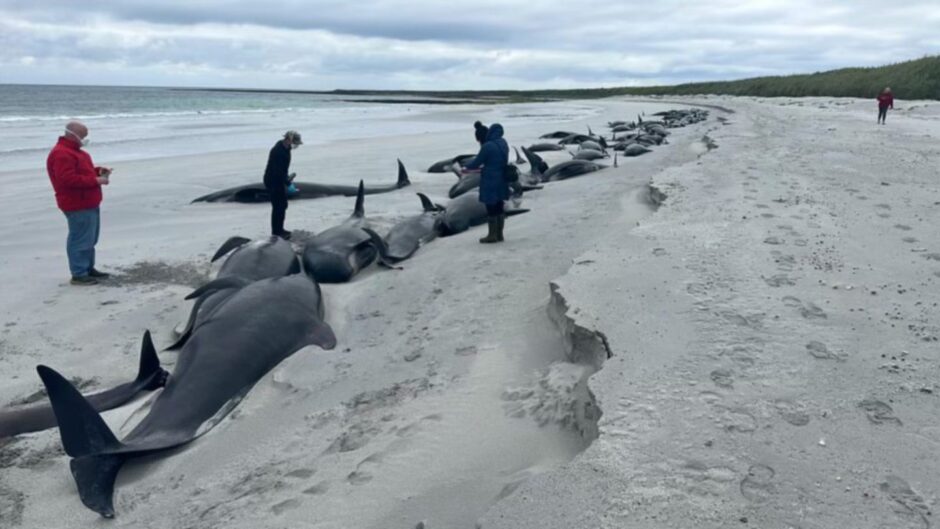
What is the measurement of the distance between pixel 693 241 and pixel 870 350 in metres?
2.59

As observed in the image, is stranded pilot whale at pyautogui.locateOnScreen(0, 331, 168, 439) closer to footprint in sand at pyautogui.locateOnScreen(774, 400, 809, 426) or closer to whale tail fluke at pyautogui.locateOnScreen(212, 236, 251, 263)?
whale tail fluke at pyautogui.locateOnScreen(212, 236, 251, 263)

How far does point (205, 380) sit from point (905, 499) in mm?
3820

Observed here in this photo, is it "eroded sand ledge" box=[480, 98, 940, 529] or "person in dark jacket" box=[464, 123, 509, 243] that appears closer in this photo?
"eroded sand ledge" box=[480, 98, 940, 529]

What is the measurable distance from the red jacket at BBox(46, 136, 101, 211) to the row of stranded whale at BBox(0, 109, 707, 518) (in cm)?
145

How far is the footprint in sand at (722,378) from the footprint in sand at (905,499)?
909 millimetres

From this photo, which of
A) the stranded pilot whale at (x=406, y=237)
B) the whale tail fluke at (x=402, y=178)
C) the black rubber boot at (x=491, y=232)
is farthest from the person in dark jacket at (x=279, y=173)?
the whale tail fluke at (x=402, y=178)

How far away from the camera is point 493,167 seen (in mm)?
8445

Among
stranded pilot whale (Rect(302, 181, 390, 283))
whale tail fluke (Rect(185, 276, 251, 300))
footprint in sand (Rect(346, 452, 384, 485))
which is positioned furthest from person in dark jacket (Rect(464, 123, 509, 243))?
footprint in sand (Rect(346, 452, 384, 485))

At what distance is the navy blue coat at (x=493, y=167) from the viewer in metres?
8.34

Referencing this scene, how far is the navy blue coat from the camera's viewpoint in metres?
8.34

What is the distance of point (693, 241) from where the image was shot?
6.61 meters

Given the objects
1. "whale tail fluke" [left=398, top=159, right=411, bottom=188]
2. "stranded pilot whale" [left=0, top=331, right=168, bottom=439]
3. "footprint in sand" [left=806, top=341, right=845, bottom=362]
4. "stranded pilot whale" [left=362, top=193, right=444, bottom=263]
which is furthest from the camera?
"whale tail fluke" [left=398, top=159, right=411, bottom=188]

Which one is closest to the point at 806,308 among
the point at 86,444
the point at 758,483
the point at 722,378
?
the point at 722,378

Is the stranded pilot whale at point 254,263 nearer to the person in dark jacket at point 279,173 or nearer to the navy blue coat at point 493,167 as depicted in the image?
the person in dark jacket at point 279,173
